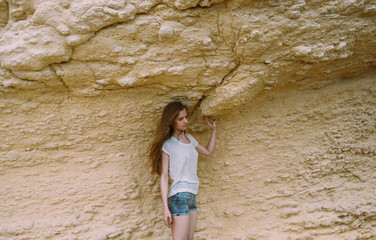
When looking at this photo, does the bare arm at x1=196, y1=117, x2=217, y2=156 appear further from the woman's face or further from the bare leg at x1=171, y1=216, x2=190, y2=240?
the bare leg at x1=171, y1=216, x2=190, y2=240

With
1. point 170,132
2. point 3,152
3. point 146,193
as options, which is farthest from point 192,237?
point 3,152

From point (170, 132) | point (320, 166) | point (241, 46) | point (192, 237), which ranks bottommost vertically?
point (192, 237)

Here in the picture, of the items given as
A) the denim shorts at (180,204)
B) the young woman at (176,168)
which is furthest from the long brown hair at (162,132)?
the denim shorts at (180,204)

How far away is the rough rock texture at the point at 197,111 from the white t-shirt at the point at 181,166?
30 centimetres

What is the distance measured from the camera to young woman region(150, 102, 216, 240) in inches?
87.0

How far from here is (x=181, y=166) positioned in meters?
2.27

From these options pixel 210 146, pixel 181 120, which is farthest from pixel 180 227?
pixel 181 120

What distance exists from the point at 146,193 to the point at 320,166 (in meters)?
1.62

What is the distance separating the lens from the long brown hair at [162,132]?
7.48ft

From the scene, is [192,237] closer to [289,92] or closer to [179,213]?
[179,213]

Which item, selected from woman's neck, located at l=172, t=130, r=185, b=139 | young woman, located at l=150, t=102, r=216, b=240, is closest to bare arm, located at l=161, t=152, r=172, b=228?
young woman, located at l=150, t=102, r=216, b=240

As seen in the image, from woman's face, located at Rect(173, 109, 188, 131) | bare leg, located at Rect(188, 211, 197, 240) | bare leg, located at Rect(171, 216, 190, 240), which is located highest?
woman's face, located at Rect(173, 109, 188, 131)

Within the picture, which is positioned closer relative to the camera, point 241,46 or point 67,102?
point 241,46

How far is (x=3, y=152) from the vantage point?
230 centimetres
